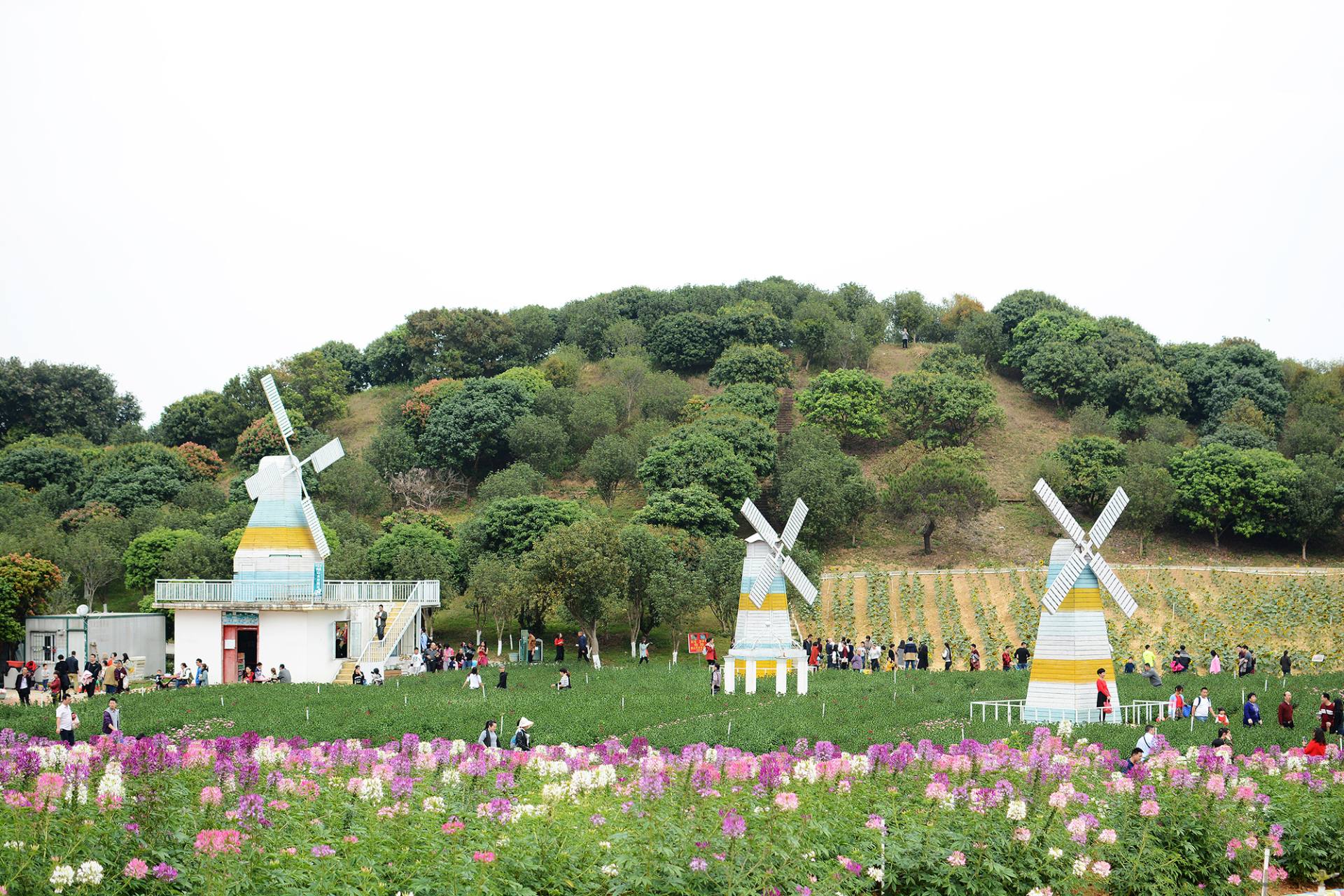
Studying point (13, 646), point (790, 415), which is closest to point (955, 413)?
point (790, 415)

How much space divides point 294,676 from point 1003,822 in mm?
34102

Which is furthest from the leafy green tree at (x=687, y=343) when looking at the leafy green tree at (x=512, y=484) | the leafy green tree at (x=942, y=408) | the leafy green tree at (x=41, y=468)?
the leafy green tree at (x=41, y=468)

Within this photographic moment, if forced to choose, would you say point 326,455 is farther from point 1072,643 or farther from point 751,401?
point 751,401

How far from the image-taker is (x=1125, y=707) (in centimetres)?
2694

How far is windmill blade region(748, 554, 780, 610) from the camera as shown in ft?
112

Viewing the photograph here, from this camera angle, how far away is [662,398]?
8588 cm

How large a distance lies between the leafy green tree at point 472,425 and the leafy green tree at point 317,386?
556 inches

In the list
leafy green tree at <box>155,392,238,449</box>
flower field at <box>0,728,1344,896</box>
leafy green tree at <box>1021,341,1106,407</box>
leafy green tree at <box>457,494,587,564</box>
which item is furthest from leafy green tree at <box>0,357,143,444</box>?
flower field at <box>0,728,1344,896</box>

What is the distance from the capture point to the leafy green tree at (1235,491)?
208 ft

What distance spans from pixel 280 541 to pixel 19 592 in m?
8.82

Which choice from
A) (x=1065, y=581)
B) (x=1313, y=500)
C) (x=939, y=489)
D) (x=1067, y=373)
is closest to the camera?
(x=1065, y=581)

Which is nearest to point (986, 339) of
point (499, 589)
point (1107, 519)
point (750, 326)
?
point (750, 326)

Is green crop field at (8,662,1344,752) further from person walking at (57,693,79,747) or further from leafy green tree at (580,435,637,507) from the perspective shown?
leafy green tree at (580,435,637,507)

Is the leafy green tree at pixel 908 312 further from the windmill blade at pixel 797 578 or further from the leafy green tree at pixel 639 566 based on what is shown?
the windmill blade at pixel 797 578
